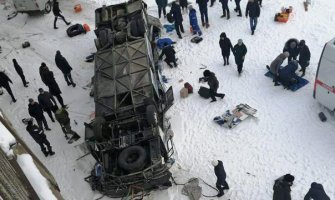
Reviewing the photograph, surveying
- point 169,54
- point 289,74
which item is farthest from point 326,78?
point 169,54

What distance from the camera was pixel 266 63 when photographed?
14.5 metres

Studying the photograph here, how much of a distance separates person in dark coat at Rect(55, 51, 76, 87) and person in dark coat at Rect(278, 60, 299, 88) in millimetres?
7407

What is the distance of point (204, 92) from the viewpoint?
1357 cm

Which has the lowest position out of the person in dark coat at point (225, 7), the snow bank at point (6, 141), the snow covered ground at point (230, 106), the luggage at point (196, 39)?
the snow covered ground at point (230, 106)

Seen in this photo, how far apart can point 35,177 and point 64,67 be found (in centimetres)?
1164

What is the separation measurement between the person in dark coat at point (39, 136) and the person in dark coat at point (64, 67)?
3027mm

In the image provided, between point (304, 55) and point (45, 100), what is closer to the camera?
point (45, 100)

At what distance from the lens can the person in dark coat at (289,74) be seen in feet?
41.8

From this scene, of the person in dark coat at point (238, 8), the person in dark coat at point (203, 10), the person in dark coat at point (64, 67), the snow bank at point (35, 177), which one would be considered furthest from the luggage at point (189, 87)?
the snow bank at point (35, 177)

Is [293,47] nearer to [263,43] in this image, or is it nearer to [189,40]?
[263,43]

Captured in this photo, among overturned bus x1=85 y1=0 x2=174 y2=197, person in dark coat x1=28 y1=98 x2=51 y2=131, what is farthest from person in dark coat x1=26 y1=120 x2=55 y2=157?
overturned bus x1=85 y1=0 x2=174 y2=197

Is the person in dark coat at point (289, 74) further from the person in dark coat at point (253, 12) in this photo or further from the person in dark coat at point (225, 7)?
the person in dark coat at point (225, 7)

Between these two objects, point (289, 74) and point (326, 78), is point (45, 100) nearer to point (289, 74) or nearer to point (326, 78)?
point (289, 74)

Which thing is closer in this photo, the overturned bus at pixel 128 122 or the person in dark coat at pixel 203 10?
the overturned bus at pixel 128 122
